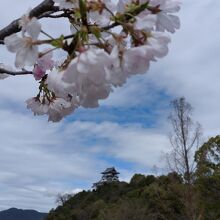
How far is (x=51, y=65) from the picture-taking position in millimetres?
1281

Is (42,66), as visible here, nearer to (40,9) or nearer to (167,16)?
(40,9)

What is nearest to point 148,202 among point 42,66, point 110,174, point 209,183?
point 209,183

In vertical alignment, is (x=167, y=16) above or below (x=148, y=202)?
below

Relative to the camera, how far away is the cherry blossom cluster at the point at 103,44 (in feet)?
3.06

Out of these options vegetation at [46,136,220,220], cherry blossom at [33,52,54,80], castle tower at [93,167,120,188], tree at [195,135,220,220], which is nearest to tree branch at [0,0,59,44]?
cherry blossom at [33,52,54,80]

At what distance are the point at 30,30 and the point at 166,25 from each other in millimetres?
291

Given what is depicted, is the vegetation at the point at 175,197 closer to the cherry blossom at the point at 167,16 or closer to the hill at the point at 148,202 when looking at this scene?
the hill at the point at 148,202

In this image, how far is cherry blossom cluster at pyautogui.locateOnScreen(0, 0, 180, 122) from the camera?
93cm

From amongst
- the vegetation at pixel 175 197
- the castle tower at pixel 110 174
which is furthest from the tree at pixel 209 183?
the castle tower at pixel 110 174

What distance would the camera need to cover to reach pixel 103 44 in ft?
3.16

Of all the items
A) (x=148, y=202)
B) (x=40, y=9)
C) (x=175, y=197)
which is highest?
(x=148, y=202)

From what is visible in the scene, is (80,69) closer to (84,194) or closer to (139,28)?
(139,28)

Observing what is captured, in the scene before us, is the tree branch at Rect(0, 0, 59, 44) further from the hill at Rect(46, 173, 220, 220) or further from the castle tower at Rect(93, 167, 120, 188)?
the castle tower at Rect(93, 167, 120, 188)

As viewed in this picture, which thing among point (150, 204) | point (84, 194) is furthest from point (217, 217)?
point (84, 194)
